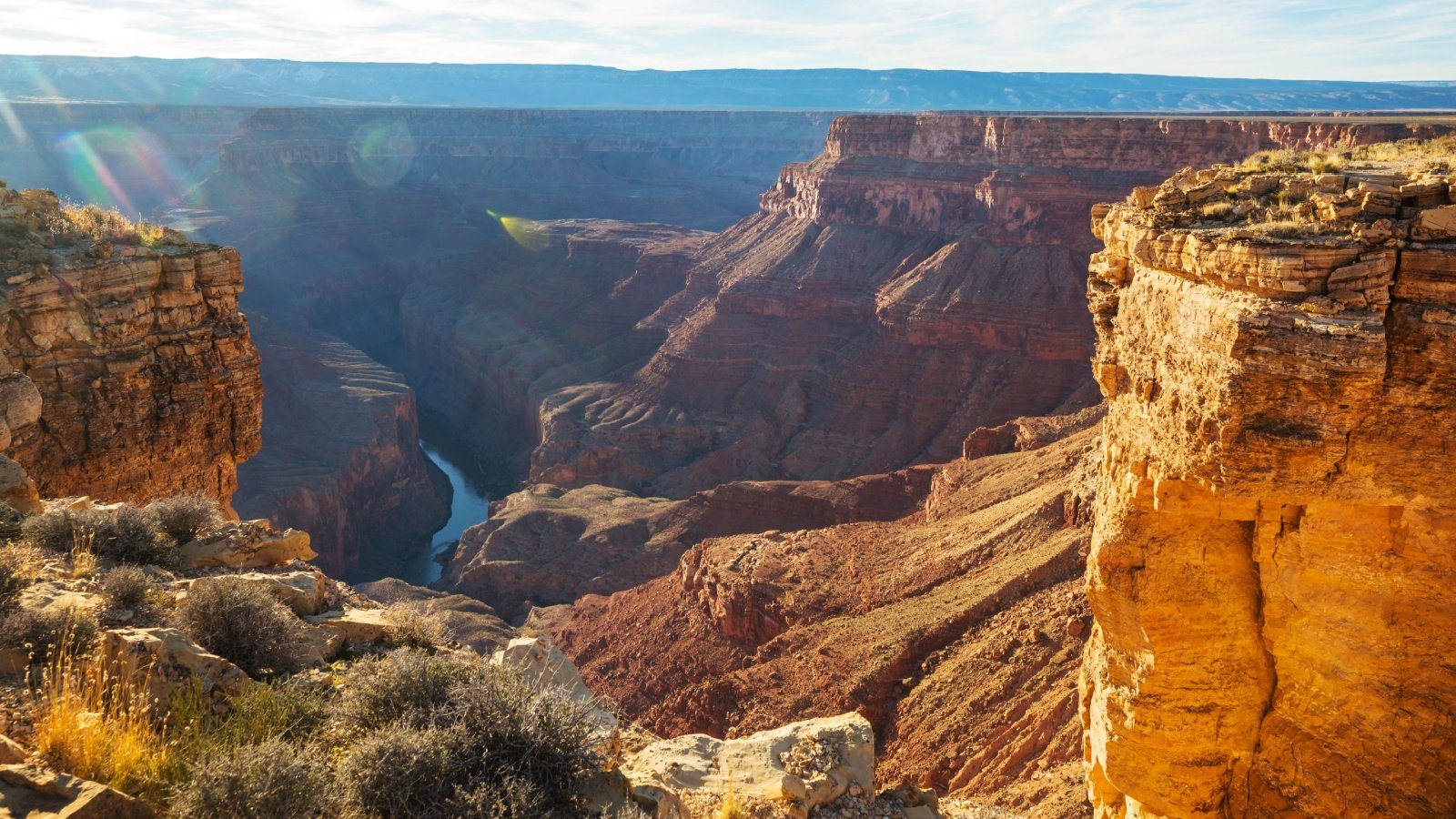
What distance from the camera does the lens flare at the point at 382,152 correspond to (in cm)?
12312

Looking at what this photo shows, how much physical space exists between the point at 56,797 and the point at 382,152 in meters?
135

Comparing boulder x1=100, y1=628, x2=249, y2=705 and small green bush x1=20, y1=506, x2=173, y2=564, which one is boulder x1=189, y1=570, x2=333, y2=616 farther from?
boulder x1=100, y1=628, x2=249, y2=705

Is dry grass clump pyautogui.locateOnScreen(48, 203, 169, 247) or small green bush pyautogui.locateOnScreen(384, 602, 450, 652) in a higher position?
dry grass clump pyautogui.locateOnScreen(48, 203, 169, 247)

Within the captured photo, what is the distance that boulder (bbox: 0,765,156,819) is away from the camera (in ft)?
17.7

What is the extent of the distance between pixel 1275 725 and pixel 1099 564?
2.28 metres

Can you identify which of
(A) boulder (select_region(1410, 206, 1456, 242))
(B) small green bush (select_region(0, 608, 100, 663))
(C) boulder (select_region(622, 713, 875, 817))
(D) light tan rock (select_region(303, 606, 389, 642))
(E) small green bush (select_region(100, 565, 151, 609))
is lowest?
(C) boulder (select_region(622, 713, 875, 817))

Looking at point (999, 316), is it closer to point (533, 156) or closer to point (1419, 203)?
point (1419, 203)

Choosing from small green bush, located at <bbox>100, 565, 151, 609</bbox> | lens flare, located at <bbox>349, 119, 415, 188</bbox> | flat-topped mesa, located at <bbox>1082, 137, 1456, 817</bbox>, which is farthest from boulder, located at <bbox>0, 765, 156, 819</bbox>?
lens flare, located at <bbox>349, 119, 415, 188</bbox>

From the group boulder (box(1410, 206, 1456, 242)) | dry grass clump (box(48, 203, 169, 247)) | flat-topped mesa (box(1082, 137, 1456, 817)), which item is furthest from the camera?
dry grass clump (box(48, 203, 169, 247))

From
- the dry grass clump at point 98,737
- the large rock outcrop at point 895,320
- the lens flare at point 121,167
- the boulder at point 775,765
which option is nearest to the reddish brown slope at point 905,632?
the boulder at point 775,765

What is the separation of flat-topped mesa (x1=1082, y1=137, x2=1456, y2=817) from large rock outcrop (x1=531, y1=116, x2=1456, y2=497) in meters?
36.7

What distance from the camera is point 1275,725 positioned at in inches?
392

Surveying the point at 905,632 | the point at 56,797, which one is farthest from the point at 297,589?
the point at 905,632

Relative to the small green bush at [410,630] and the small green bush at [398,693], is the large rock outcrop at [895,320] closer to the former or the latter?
the small green bush at [410,630]
